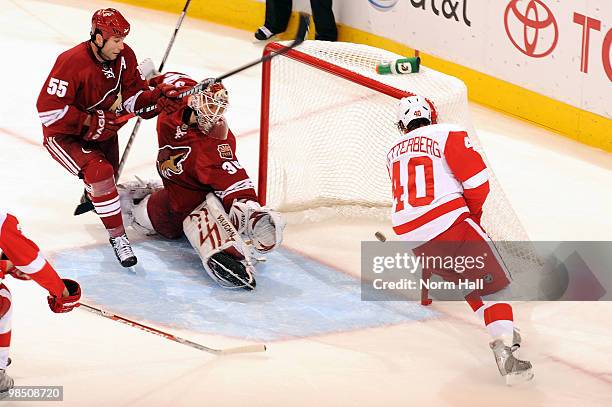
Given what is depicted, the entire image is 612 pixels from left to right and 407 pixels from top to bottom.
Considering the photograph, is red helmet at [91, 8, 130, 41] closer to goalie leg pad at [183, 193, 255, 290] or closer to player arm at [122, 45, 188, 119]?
player arm at [122, 45, 188, 119]

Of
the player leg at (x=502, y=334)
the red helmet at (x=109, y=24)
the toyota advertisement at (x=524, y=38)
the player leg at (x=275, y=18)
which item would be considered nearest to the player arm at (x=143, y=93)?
the red helmet at (x=109, y=24)

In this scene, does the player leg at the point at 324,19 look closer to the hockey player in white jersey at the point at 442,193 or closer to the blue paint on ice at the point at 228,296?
the blue paint on ice at the point at 228,296

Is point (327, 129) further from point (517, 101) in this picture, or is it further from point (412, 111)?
point (517, 101)

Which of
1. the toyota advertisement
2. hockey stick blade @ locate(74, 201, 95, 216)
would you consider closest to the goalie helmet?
hockey stick blade @ locate(74, 201, 95, 216)

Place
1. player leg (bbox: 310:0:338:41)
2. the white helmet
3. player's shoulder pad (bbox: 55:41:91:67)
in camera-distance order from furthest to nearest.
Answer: player leg (bbox: 310:0:338:41) → player's shoulder pad (bbox: 55:41:91:67) → the white helmet

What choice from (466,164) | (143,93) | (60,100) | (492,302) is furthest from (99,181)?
(492,302)

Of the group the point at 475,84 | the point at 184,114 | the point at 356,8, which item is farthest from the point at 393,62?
the point at 356,8

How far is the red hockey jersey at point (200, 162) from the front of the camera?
5.17 metres

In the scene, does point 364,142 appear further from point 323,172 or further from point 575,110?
point 575,110

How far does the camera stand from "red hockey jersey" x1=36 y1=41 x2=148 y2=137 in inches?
199

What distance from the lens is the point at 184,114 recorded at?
204 inches

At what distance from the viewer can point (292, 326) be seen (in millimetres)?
4723

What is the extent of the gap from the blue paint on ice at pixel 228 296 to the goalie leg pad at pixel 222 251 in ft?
0.18

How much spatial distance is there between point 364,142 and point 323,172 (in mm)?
236
